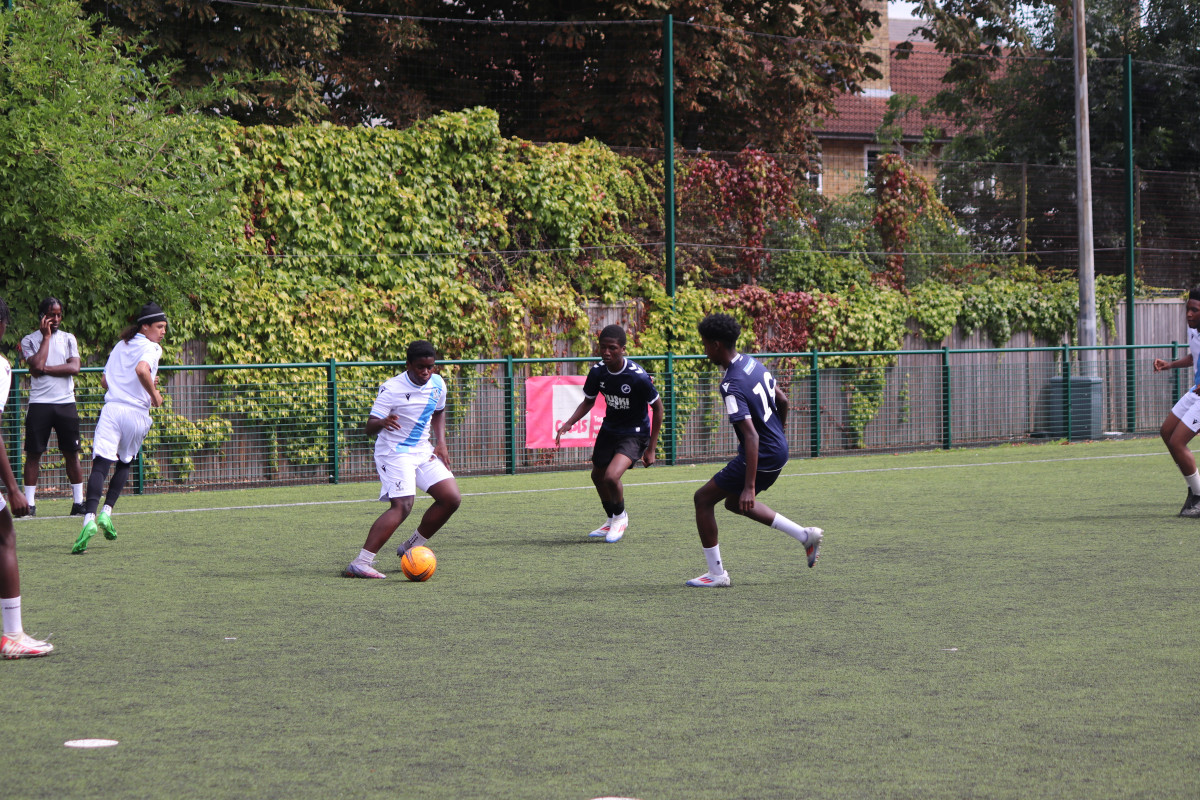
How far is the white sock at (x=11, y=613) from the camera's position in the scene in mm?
6516

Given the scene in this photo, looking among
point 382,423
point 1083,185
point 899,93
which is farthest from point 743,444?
point 899,93

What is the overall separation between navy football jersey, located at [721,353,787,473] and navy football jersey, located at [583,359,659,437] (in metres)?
2.71

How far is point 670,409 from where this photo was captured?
65.4 ft

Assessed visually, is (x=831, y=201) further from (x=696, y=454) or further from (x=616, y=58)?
(x=696, y=454)

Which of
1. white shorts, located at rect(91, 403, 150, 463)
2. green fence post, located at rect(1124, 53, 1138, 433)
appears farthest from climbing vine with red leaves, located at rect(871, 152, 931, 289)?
white shorts, located at rect(91, 403, 150, 463)

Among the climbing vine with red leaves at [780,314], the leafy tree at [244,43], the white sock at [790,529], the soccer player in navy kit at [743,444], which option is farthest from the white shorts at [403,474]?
the leafy tree at [244,43]

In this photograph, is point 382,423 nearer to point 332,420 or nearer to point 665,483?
point 665,483

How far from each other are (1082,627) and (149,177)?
1265 cm

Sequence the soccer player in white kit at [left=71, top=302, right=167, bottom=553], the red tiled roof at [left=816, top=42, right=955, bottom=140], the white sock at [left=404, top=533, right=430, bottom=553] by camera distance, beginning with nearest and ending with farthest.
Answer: the white sock at [left=404, top=533, right=430, bottom=553]
the soccer player in white kit at [left=71, top=302, right=167, bottom=553]
the red tiled roof at [left=816, top=42, right=955, bottom=140]

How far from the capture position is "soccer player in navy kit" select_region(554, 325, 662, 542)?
1130 centimetres

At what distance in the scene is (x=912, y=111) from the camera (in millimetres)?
46281

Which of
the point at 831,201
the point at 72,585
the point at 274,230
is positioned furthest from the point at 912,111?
the point at 72,585

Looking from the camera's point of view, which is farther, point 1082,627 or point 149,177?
point 149,177

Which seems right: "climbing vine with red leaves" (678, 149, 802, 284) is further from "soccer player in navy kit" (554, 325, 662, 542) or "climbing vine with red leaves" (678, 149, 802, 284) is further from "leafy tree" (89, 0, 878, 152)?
"soccer player in navy kit" (554, 325, 662, 542)
